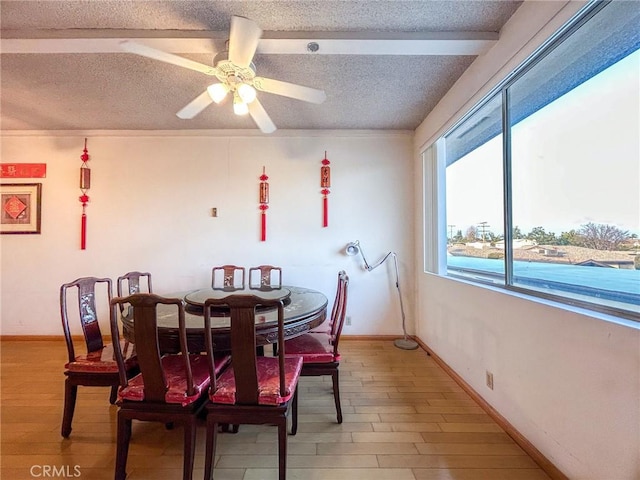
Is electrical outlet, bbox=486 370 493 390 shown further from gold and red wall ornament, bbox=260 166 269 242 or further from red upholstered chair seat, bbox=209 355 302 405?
gold and red wall ornament, bbox=260 166 269 242

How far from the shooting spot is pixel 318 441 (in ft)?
→ 5.84

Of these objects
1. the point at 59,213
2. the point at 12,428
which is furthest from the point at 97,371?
the point at 59,213

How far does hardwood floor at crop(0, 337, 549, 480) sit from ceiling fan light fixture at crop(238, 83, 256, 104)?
88.9 inches

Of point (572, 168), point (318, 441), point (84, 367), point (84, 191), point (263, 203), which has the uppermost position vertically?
point (84, 191)

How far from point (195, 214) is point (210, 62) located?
189 centimetres

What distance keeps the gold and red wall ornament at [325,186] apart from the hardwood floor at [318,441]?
1914 mm

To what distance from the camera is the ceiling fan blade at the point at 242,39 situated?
5.13 ft

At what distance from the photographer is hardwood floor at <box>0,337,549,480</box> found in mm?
1552

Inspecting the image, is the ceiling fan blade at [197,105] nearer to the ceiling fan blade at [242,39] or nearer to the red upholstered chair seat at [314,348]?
the ceiling fan blade at [242,39]

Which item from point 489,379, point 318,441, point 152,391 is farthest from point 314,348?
point 489,379

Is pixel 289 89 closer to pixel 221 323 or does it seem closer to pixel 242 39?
pixel 242 39

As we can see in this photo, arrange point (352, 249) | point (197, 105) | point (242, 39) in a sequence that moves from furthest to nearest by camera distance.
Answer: point (352, 249) → point (197, 105) → point (242, 39)

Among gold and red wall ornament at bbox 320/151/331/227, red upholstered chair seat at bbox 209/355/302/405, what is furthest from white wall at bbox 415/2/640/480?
gold and red wall ornament at bbox 320/151/331/227

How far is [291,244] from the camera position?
12.0ft
